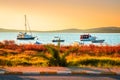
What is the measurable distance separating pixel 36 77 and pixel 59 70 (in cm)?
156

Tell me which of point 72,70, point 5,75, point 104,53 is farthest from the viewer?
point 104,53

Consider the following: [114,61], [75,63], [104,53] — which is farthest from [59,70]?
[104,53]

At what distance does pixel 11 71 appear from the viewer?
13242mm

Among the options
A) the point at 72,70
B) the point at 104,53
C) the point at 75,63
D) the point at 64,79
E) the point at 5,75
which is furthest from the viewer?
the point at 104,53

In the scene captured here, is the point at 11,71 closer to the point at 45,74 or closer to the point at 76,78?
the point at 45,74

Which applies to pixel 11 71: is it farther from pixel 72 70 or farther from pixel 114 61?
pixel 114 61

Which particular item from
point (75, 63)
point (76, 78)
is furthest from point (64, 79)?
point (75, 63)

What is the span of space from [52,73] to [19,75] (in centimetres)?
122

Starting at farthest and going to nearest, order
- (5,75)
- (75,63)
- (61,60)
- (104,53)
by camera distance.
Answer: (104,53) < (75,63) < (61,60) < (5,75)

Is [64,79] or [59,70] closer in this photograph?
[64,79]

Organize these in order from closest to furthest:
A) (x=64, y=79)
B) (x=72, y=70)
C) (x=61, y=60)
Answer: (x=64, y=79) < (x=72, y=70) < (x=61, y=60)

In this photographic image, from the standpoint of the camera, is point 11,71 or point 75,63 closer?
point 11,71

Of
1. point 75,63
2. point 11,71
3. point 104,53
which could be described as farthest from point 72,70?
point 104,53

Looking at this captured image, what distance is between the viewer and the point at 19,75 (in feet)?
42.3
